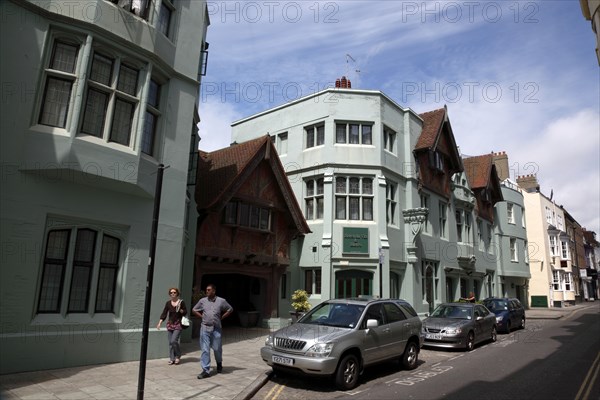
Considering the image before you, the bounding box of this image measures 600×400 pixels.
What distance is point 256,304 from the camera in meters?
18.3

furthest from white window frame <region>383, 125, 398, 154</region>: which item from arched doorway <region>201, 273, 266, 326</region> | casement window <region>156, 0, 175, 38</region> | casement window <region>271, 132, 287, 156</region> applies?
casement window <region>156, 0, 175, 38</region>

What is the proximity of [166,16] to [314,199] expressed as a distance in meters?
11.1

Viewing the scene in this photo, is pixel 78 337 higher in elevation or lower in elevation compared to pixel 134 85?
lower

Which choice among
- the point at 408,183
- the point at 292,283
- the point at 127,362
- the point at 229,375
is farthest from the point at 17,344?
the point at 408,183

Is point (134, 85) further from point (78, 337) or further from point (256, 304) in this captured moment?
point (256, 304)

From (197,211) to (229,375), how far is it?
279 inches

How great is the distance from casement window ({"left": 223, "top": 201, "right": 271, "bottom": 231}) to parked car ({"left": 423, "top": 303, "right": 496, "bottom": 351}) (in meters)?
7.53

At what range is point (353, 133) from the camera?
20.4 meters

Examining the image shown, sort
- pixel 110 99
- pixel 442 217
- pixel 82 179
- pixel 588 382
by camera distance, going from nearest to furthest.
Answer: pixel 588 382 < pixel 82 179 < pixel 110 99 < pixel 442 217

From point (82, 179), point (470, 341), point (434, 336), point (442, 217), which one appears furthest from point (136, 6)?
point (442, 217)

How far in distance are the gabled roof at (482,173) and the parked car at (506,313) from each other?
12710 millimetres

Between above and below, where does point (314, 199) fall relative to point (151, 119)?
below

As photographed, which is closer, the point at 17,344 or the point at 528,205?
the point at 17,344

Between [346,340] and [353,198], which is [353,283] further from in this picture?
[346,340]
